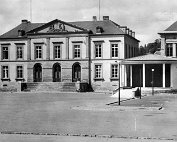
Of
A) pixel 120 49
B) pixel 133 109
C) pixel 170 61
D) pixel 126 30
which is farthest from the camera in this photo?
pixel 126 30

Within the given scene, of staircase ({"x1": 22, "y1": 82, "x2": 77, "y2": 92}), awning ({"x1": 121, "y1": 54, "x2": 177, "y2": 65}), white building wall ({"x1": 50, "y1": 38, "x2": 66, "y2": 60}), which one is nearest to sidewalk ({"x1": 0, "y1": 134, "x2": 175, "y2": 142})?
awning ({"x1": 121, "y1": 54, "x2": 177, "y2": 65})

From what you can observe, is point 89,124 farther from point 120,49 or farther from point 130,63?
point 120,49

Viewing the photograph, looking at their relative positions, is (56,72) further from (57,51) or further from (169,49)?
(169,49)

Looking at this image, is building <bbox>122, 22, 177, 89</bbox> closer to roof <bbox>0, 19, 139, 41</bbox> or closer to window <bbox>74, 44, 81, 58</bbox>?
roof <bbox>0, 19, 139, 41</bbox>

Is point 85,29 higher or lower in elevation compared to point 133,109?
higher

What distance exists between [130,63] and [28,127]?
121ft

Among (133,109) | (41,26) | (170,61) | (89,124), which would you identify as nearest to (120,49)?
(170,61)

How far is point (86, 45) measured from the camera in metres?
57.7

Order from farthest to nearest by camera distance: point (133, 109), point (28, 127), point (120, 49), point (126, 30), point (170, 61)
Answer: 1. point (126, 30)
2. point (120, 49)
3. point (170, 61)
4. point (133, 109)
5. point (28, 127)

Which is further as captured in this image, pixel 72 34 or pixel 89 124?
pixel 72 34

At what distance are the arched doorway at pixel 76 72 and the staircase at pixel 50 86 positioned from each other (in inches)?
68.1

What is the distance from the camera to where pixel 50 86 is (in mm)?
57375

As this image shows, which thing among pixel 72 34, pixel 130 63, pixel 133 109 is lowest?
pixel 133 109

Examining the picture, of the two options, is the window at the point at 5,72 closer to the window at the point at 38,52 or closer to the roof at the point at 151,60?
→ the window at the point at 38,52
